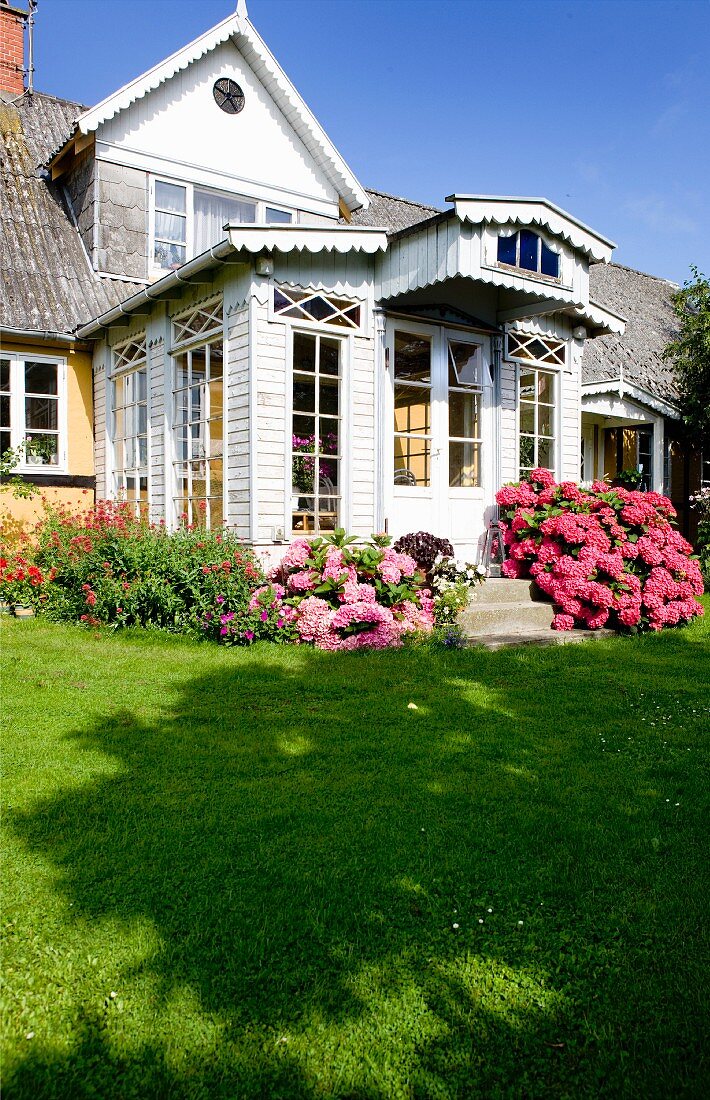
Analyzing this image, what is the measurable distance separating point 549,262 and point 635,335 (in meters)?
9.27

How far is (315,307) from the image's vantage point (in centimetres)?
874

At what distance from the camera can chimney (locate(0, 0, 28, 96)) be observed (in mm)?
13945

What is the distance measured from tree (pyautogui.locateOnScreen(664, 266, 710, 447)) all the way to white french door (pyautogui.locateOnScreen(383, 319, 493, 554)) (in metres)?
6.75

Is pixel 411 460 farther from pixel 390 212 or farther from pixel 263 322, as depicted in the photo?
pixel 390 212

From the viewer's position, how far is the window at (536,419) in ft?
34.9

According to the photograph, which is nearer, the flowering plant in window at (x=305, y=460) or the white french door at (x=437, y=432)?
the flowering plant in window at (x=305, y=460)

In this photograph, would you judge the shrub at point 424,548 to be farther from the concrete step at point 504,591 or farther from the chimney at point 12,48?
the chimney at point 12,48

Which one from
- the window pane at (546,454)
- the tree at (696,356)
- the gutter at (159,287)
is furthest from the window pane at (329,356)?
the tree at (696,356)

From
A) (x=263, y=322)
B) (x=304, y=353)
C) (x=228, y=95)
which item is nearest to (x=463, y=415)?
(x=304, y=353)

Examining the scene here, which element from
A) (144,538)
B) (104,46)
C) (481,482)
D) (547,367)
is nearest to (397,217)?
(104,46)

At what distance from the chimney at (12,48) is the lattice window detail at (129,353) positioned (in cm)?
675

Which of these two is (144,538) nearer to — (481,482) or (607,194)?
(481,482)

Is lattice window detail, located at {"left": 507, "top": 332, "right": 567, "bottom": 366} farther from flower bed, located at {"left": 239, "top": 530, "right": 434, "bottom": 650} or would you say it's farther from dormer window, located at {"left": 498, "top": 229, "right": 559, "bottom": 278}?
flower bed, located at {"left": 239, "top": 530, "right": 434, "bottom": 650}

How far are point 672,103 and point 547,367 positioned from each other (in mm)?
3970
